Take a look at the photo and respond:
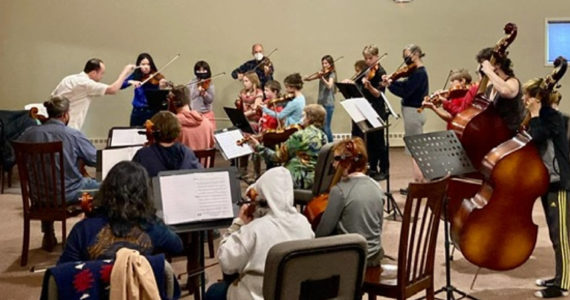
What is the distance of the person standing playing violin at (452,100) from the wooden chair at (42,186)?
267 cm

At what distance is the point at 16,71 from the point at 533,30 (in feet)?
23.7

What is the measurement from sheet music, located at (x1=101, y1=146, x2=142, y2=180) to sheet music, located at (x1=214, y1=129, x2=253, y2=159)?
1163 mm

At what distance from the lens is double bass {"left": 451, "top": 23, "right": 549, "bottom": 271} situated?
3.79 m

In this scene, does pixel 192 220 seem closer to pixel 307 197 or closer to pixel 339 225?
pixel 339 225

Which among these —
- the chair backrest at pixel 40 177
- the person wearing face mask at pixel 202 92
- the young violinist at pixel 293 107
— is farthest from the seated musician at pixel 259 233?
the person wearing face mask at pixel 202 92

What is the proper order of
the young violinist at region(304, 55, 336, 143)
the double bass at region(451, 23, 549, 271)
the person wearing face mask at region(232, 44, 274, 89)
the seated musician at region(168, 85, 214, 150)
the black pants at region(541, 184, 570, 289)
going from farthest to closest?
1. the person wearing face mask at region(232, 44, 274, 89)
2. the young violinist at region(304, 55, 336, 143)
3. the seated musician at region(168, 85, 214, 150)
4. the black pants at region(541, 184, 570, 289)
5. the double bass at region(451, 23, 549, 271)

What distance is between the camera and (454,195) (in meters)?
4.13

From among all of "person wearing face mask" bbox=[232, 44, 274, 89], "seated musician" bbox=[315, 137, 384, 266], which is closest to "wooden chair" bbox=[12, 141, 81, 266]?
"seated musician" bbox=[315, 137, 384, 266]

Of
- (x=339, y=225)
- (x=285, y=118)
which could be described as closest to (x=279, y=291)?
(x=339, y=225)

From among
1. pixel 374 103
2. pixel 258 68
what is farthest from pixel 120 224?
pixel 258 68

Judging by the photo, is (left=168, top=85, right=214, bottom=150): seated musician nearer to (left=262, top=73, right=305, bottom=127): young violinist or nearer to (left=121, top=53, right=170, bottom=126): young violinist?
(left=262, top=73, right=305, bottom=127): young violinist

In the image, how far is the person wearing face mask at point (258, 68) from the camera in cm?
877

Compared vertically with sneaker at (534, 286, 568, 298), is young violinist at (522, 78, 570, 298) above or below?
above

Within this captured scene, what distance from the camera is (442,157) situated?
3770mm
